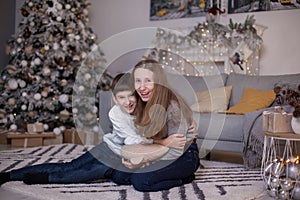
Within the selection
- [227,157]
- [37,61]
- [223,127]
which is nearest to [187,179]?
[223,127]

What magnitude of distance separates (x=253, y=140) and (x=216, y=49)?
2222 mm

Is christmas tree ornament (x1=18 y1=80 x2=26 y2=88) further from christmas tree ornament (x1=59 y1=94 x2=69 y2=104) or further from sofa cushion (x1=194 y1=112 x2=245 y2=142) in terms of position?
sofa cushion (x1=194 y1=112 x2=245 y2=142)

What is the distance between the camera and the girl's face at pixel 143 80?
158cm

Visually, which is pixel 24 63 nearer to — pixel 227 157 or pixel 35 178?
pixel 227 157

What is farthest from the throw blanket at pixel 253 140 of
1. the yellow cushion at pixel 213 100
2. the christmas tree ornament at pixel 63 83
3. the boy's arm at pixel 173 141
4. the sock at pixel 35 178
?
the christmas tree ornament at pixel 63 83

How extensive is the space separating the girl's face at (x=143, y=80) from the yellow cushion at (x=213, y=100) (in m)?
1.50

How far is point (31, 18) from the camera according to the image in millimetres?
4707

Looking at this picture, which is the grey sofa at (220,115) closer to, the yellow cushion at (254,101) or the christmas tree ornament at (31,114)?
the yellow cushion at (254,101)

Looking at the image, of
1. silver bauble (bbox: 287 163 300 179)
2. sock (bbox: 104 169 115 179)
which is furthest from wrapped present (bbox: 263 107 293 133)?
sock (bbox: 104 169 115 179)

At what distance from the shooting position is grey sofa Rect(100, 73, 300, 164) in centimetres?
199

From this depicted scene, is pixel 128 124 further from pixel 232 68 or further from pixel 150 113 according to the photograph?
pixel 232 68

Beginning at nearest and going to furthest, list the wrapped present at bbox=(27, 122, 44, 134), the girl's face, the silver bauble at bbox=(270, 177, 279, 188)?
the girl's face → the silver bauble at bbox=(270, 177, 279, 188) → the wrapped present at bbox=(27, 122, 44, 134)

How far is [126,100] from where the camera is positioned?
1.67 metres

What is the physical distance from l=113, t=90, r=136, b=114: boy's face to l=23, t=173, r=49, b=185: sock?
63 centimetres
